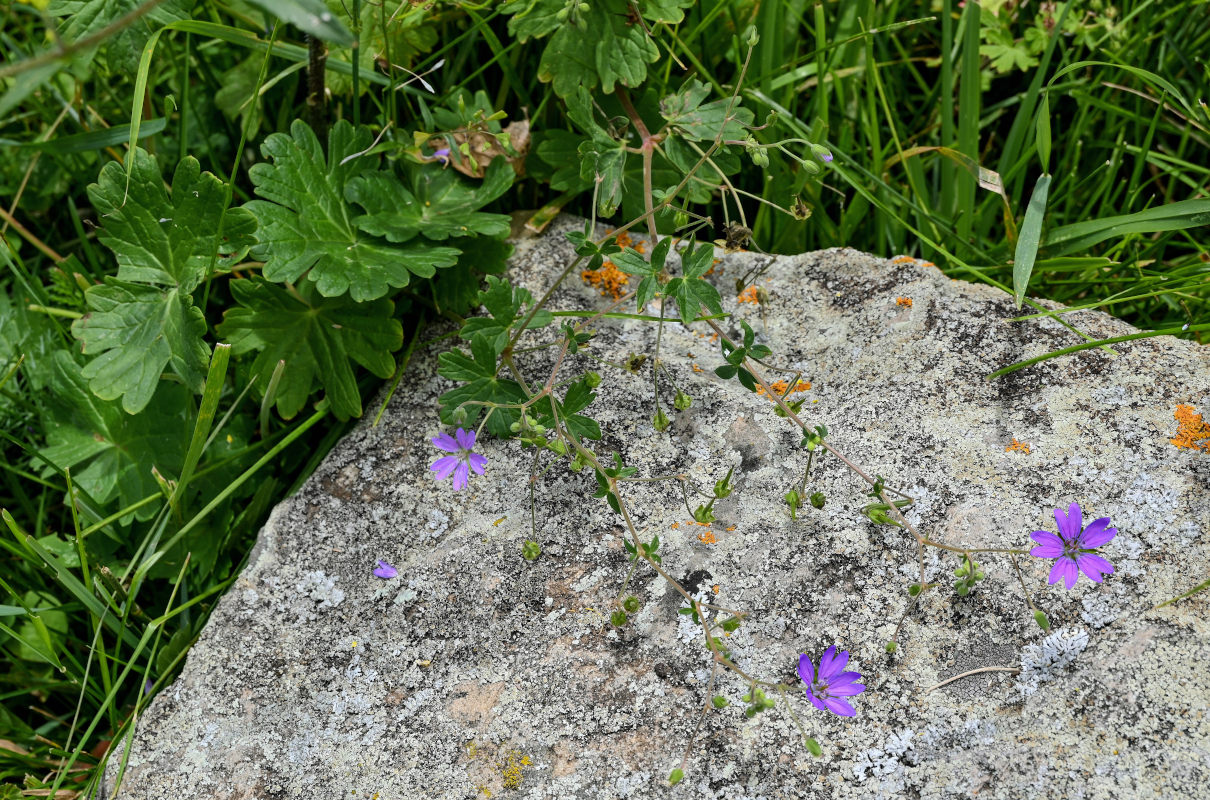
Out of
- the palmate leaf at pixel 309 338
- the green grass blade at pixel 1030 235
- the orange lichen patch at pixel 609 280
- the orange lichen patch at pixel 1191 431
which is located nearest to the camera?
the orange lichen patch at pixel 1191 431

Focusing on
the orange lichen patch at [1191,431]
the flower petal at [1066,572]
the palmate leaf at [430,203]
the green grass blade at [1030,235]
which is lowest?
the flower petal at [1066,572]

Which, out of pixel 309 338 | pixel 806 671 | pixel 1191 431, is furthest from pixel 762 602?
pixel 309 338

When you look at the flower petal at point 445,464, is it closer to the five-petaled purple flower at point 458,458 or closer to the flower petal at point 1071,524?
the five-petaled purple flower at point 458,458

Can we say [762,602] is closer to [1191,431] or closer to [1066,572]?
[1066,572]

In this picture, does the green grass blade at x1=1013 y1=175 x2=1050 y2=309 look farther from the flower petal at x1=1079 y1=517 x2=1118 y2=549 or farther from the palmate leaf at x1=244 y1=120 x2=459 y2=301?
the palmate leaf at x1=244 y1=120 x2=459 y2=301

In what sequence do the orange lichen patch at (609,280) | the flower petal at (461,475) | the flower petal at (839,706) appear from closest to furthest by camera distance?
the flower petal at (839,706), the flower petal at (461,475), the orange lichen patch at (609,280)

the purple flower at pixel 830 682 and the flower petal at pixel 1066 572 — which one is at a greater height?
the flower petal at pixel 1066 572

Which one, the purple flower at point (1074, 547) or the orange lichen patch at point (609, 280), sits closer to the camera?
the purple flower at point (1074, 547)

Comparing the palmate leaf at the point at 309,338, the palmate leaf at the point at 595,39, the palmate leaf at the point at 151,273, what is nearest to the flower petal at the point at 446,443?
the palmate leaf at the point at 309,338
